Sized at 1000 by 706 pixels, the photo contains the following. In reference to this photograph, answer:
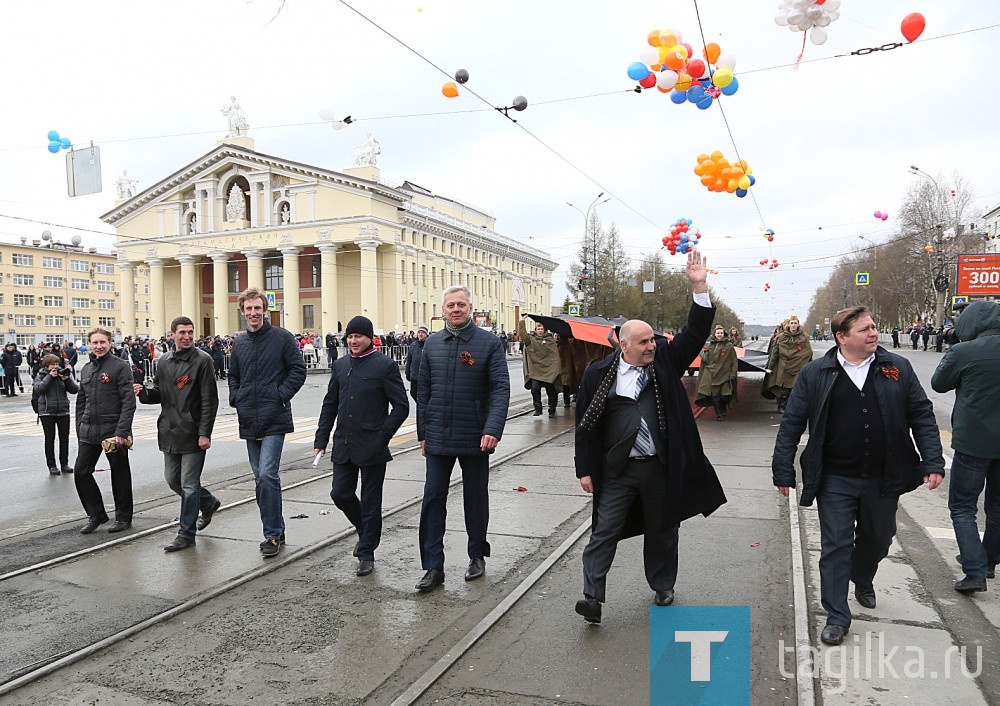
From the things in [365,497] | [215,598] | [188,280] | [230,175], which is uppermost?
[230,175]

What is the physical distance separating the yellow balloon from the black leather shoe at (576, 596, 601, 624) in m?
10.2

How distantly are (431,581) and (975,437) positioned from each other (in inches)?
152

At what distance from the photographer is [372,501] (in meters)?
5.79

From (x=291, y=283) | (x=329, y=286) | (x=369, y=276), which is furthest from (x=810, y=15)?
(x=291, y=283)

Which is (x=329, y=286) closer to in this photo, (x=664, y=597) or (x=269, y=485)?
(x=269, y=485)

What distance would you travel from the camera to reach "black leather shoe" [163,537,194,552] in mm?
6297

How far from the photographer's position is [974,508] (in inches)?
208

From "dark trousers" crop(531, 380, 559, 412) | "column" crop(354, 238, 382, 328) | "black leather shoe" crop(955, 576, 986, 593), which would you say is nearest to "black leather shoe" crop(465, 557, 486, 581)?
"black leather shoe" crop(955, 576, 986, 593)

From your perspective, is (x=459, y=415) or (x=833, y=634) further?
(x=459, y=415)

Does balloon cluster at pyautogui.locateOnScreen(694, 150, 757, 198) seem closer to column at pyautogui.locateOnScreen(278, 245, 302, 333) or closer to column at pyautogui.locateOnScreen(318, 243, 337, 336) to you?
column at pyautogui.locateOnScreen(318, 243, 337, 336)

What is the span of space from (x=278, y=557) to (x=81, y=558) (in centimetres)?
162

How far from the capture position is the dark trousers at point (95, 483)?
22.9ft

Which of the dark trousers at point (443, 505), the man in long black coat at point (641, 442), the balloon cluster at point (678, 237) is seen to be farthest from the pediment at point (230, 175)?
the man in long black coat at point (641, 442)

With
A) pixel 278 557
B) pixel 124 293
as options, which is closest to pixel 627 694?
pixel 278 557
